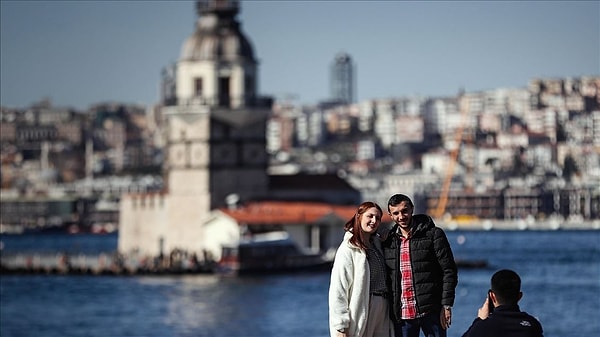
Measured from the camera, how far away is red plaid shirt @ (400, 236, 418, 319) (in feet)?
27.0

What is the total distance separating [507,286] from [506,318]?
4.5 inches

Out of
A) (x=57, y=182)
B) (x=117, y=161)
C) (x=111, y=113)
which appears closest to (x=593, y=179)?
(x=57, y=182)

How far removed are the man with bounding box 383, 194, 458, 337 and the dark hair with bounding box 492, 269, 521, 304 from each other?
1014mm

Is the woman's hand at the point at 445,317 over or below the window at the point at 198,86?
below

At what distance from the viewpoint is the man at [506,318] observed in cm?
703

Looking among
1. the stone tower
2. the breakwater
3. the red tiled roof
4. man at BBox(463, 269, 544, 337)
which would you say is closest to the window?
the stone tower

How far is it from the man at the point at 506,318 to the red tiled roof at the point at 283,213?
136 feet

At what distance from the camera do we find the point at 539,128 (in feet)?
440

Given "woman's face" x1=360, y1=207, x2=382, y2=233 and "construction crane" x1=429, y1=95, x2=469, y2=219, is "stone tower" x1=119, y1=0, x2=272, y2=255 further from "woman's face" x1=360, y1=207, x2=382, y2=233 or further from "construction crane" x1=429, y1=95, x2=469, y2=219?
"construction crane" x1=429, y1=95, x2=469, y2=219

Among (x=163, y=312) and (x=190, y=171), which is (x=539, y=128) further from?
(x=163, y=312)

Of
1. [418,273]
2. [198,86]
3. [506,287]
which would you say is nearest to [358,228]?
[418,273]

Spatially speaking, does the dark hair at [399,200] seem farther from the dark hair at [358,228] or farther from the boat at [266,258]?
the boat at [266,258]

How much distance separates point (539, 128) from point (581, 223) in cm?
1249

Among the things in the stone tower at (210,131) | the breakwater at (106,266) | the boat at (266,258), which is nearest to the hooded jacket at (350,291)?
the boat at (266,258)
